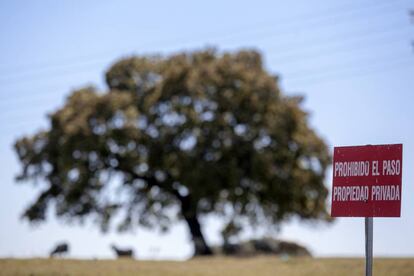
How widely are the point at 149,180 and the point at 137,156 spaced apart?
6.31 ft

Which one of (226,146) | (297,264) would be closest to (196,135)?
(226,146)

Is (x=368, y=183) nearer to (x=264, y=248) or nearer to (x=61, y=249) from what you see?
(x=61, y=249)

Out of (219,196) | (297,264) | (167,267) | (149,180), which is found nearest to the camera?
(167,267)

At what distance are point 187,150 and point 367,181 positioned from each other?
3112 centimetres

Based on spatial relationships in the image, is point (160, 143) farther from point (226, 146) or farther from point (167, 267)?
point (167, 267)

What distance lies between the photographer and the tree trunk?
143ft

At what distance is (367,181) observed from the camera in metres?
11.8

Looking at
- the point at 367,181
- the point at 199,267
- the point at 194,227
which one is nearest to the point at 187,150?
the point at 194,227

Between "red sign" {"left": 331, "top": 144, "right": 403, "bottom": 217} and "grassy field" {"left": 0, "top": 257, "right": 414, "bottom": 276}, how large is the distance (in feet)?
39.4

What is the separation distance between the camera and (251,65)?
4666 cm

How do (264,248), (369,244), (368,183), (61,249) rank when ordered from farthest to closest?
(264,248), (61,249), (368,183), (369,244)

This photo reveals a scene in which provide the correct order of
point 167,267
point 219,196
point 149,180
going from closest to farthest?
1. point 167,267
2. point 219,196
3. point 149,180

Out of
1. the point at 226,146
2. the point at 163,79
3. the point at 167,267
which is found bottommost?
the point at 167,267

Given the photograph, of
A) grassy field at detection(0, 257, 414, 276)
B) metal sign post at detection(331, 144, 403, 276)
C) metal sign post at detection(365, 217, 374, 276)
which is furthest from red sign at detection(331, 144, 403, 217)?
grassy field at detection(0, 257, 414, 276)
